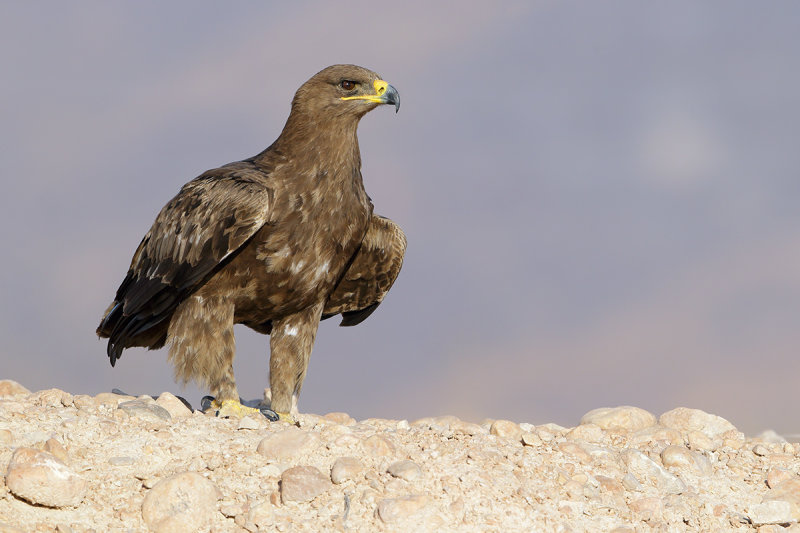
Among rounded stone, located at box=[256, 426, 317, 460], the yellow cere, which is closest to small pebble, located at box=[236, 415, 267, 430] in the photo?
rounded stone, located at box=[256, 426, 317, 460]

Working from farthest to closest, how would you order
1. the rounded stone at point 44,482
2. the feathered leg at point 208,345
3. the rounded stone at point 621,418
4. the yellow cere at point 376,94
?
the rounded stone at point 621,418 → the yellow cere at point 376,94 → the feathered leg at point 208,345 → the rounded stone at point 44,482

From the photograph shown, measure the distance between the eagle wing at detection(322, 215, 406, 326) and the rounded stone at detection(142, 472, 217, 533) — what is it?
14.8 ft

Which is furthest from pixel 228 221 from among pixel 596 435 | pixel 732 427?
pixel 732 427

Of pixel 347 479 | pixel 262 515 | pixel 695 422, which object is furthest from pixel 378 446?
pixel 695 422

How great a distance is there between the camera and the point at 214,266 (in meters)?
9.59

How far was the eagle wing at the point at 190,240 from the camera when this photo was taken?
9.42 metres

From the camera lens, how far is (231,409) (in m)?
9.69

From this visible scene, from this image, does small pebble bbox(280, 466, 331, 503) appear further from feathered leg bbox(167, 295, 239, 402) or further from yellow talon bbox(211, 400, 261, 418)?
feathered leg bbox(167, 295, 239, 402)

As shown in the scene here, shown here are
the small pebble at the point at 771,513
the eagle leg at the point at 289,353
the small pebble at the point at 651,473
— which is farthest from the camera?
the eagle leg at the point at 289,353

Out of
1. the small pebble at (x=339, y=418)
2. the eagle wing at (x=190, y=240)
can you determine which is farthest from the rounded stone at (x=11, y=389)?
the small pebble at (x=339, y=418)

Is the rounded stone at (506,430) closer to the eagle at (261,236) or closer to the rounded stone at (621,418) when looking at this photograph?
the rounded stone at (621,418)

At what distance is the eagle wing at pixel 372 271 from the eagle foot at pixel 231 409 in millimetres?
2041

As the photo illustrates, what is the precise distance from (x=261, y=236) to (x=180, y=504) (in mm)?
3312

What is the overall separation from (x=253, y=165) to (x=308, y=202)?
932 millimetres
